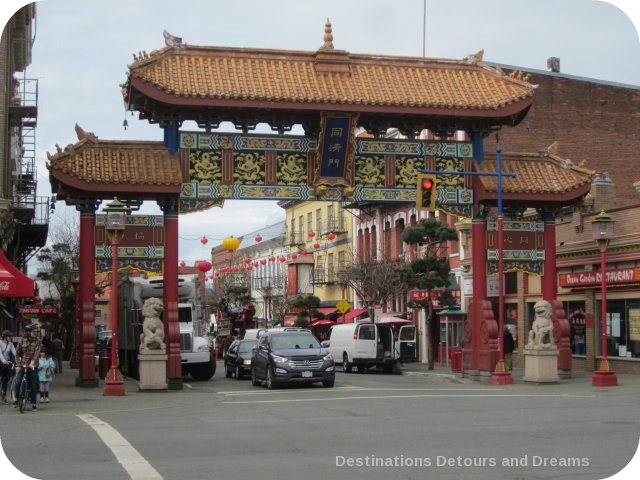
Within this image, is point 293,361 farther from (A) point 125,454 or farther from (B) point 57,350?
(A) point 125,454

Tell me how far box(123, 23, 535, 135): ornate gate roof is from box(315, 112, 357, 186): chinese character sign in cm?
45

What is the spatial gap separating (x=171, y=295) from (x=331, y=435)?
1336cm

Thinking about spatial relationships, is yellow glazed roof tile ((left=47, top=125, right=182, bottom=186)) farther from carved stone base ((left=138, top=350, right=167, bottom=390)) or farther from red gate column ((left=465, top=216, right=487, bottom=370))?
red gate column ((left=465, top=216, right=487, bottom=370))

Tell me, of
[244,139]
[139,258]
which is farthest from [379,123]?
[139,258]

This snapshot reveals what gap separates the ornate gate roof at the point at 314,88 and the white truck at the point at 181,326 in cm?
759

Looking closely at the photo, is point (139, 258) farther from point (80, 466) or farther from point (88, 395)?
point (80, 466)

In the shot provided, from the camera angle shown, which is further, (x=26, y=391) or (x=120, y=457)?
(x=26, y=391)

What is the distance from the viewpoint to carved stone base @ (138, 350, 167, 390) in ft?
88.6

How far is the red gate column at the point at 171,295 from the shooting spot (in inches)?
1101

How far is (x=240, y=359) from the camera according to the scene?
35500 mm

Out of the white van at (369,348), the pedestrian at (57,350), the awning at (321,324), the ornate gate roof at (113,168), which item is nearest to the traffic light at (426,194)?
the ornate gate roof at (113,168)

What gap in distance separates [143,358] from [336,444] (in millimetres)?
13292

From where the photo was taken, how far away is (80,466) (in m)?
12.9

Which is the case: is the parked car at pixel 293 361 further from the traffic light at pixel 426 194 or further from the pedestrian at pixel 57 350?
the pedestrian at pixel 57 350
